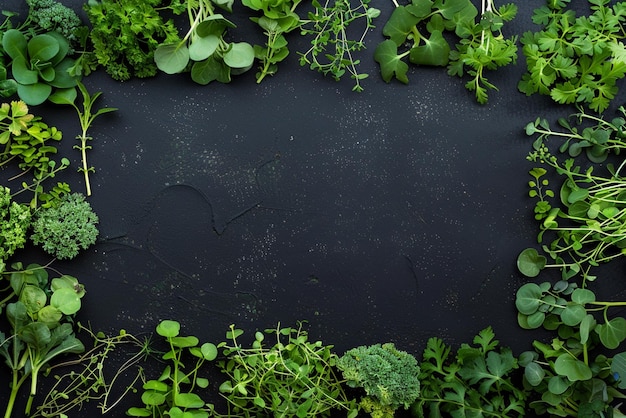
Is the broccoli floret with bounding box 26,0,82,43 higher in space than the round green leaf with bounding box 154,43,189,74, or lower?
higher

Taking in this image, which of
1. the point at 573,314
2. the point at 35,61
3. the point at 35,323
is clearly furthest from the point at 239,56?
the point at 573,314

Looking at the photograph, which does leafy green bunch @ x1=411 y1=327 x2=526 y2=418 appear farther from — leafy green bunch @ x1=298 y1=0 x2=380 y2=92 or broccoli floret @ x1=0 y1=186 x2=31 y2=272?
broccoli floret @ x1=0 y1=186 x2=31 y2=272

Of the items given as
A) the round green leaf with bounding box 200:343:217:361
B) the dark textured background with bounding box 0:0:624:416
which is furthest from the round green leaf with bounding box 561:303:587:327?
the round green leaf with bounding box 200:343:217:361

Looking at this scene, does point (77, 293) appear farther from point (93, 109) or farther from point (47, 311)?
point (93, 109)

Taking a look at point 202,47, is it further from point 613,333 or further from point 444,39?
point 613,333

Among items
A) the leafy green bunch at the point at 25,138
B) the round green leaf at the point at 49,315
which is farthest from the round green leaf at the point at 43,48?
the round green leaf at the point at 49,315

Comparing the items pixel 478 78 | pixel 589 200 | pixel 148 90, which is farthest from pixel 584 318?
pixel 148 90
